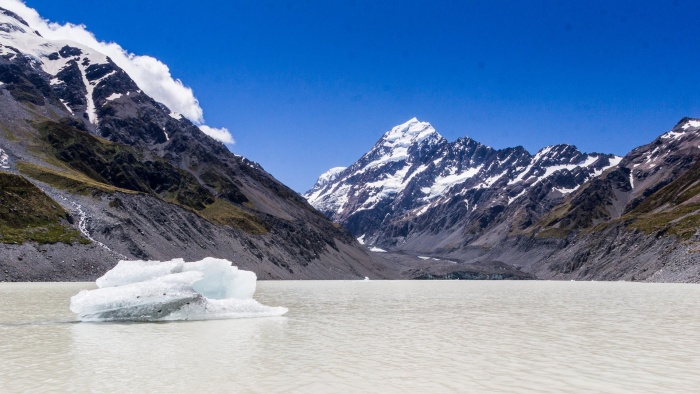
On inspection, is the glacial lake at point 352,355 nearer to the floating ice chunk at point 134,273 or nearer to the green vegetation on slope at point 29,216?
the floating ice chunk at point 134,273

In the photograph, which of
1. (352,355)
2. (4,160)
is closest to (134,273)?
(352,355)

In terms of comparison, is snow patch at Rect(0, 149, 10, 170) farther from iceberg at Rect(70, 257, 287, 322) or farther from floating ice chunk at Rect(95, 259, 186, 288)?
iceberg at Rect(70, 257, 287, 322)

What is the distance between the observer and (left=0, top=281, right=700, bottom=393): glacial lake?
19.1 metres

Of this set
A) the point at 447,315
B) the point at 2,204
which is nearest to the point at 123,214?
the point at 2,204

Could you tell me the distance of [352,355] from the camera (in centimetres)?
2511

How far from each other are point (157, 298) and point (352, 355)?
19.5m

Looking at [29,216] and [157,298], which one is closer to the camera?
[157,298]

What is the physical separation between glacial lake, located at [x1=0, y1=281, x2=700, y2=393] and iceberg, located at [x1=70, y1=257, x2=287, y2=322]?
4.89 feet

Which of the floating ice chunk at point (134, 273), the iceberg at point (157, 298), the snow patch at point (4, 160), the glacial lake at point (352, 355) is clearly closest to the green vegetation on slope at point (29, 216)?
the snow patch at point (4, 160)

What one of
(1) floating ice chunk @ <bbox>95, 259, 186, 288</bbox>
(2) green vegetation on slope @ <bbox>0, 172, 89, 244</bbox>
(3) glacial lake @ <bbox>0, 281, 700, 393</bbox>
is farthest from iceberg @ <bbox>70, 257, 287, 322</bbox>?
(2) green vegetation on slope @ <bbox>0, 172, 89, 244</bbox>

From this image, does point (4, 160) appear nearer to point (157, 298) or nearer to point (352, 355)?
point (157, 298)

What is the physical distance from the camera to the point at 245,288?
47312 mm

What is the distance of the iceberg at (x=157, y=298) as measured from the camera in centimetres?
3859

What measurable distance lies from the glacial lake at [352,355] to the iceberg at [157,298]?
4.89ft
